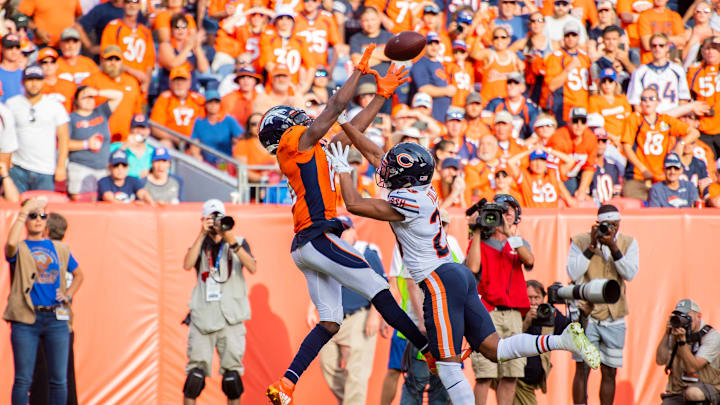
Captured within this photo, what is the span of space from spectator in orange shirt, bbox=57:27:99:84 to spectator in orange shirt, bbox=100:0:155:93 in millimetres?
764

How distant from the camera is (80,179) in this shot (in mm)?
10117

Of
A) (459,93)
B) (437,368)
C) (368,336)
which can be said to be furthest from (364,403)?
(459,93)

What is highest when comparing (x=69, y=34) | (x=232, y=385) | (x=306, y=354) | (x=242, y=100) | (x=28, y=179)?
(x=69, y=34)

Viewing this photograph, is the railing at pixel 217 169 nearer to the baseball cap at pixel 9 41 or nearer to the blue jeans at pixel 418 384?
the baseball cap at pixel 9 41

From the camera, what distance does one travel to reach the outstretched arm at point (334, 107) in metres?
5.81

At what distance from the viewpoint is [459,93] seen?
42.4ft

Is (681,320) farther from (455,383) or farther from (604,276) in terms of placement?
(455,383)

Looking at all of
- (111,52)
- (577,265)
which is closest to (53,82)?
(111,52)

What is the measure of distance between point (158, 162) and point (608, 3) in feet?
26.1

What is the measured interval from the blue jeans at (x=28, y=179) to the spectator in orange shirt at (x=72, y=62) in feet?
5.58

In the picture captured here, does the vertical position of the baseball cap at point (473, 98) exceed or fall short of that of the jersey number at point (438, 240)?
it exceeds it

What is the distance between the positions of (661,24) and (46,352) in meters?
10.8

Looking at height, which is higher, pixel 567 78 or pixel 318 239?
pixel 567 78

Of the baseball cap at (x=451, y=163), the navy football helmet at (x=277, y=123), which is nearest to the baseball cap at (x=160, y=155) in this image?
Result: the baseball cap at (x=451, y=163)
